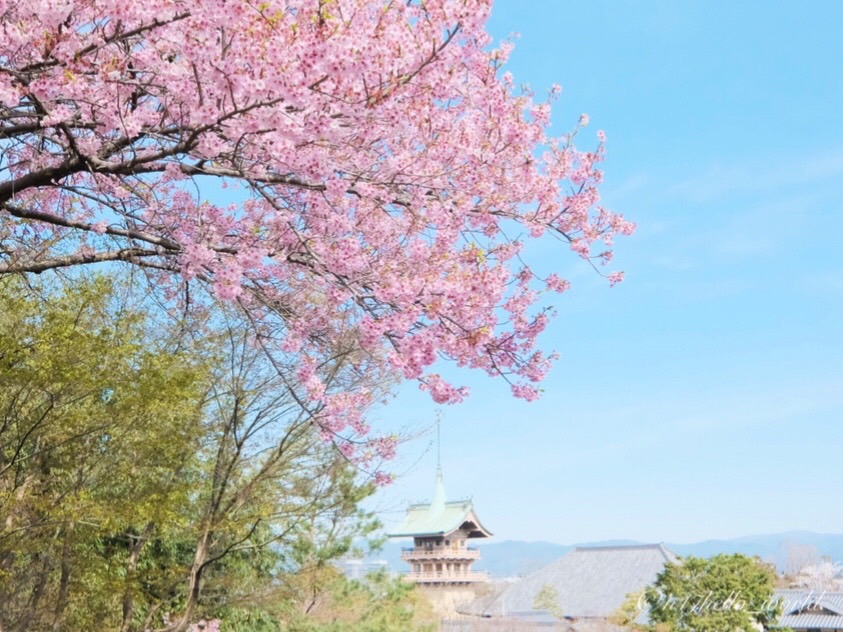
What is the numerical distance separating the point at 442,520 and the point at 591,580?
10415mm

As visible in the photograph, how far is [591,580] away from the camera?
40.3 m

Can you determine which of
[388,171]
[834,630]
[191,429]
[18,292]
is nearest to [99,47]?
[388,171]

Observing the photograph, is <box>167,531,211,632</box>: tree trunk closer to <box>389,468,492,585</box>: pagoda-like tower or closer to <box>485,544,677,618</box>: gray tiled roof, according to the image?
<box>485,544,677,618</box>: gray tiled roof

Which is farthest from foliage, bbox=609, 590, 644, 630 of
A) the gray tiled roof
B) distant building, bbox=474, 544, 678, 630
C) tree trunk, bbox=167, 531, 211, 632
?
tree trunk, bbox=167, 531, 211, 632

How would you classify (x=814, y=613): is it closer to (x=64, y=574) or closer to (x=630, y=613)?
(x=630, y=613)

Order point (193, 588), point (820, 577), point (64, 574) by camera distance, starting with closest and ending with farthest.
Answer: point (64, 574), point (193, 588), point (820, 577)

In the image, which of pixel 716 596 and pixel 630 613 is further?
pixel 630 613

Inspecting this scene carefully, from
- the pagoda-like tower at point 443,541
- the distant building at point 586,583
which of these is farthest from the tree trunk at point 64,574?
the pagoda-like tower at point 443,541

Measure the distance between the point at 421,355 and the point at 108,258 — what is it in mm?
2364

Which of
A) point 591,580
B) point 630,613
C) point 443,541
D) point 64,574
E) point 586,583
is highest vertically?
point 443,541

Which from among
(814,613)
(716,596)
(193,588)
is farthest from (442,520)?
(193,588)

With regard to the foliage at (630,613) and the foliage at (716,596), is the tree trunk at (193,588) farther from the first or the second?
the foliage at (630,613)

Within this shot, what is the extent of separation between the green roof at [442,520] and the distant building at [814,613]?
57.6 feet

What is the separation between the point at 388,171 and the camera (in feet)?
18.5
